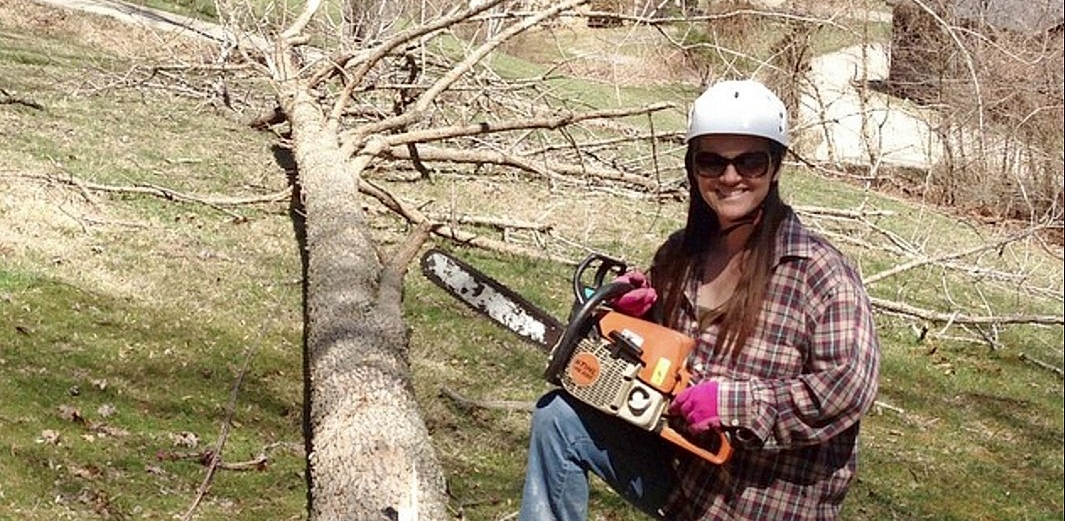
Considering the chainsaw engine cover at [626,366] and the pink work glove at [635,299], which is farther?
the pink work glove at [635,299]

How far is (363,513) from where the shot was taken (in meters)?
2.88

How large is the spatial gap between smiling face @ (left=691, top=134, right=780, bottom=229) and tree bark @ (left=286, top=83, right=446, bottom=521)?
92 cm

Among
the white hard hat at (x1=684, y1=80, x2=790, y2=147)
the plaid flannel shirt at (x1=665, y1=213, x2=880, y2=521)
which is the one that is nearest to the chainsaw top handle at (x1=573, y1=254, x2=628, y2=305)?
the plaid flannel shirt at (x1=665, y1=213, x2=880, y2=521)

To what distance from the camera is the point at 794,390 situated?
2420 mm

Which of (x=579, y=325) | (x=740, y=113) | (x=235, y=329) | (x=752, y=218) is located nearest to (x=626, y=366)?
(x=579, y=325)

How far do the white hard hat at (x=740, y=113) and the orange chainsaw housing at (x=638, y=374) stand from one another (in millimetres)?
458

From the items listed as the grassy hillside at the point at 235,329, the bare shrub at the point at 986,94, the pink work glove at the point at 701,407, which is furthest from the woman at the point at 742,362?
the bare shrub at the point at 986,94

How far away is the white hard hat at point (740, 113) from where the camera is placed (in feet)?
8.41

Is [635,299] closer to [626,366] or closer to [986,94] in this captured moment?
[626,366]

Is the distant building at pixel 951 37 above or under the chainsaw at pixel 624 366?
above

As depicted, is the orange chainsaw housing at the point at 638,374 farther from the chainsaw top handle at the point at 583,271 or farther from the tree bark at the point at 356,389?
the tree bark at the point at 356,389

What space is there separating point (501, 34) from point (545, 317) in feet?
11.0

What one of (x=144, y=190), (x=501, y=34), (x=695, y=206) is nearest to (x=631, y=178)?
(x=501, y=34)

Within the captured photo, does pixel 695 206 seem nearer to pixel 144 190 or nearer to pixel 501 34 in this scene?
pixel 501 34
